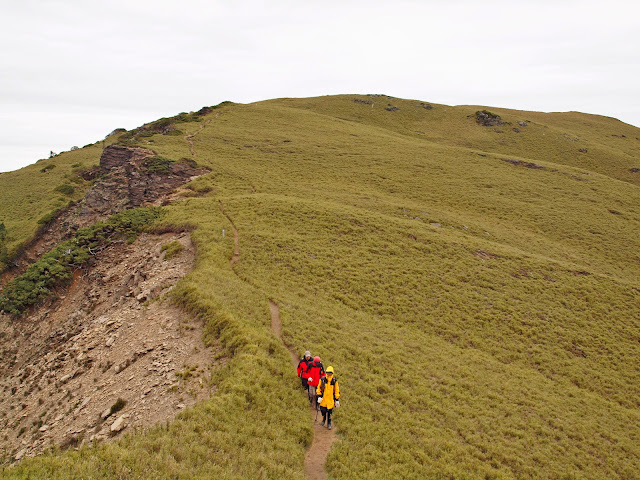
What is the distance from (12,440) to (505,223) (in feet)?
147

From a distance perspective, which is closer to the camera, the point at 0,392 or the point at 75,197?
the point at 0,392

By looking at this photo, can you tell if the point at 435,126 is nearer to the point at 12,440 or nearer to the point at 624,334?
the point at 624,334

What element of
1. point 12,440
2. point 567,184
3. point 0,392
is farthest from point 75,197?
point 567,184

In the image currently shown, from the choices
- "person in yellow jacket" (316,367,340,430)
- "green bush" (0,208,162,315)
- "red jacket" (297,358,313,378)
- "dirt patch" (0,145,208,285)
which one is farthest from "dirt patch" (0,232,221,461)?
"dirt patch" (0,145,208,285)

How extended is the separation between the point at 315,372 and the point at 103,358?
10.2 meters

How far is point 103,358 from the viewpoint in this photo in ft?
53.4

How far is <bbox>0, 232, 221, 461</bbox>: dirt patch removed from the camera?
40.1ft

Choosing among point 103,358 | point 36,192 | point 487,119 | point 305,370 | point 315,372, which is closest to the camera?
point 315,372

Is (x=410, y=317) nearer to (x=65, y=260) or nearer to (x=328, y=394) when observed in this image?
(x=328, y=394)

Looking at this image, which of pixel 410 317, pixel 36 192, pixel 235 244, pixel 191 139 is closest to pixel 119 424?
pixel 410 317

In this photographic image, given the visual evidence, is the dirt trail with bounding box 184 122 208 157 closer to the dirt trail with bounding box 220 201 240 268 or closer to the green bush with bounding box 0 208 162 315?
the green bush with bounding box 0 208 162 315

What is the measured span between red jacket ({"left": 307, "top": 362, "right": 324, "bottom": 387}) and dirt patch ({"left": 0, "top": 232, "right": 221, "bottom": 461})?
3.66 metres

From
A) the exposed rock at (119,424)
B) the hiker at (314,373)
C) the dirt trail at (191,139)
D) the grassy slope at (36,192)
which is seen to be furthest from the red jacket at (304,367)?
the dirt trail at (191,139)

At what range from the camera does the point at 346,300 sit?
77.5 ft
